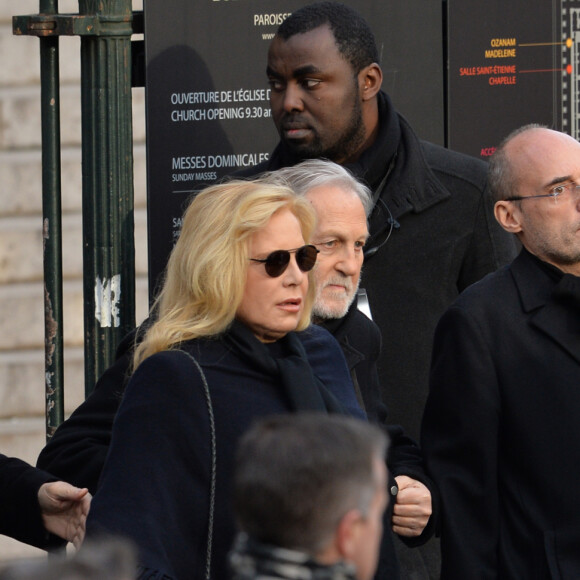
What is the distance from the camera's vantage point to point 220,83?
4934 mm

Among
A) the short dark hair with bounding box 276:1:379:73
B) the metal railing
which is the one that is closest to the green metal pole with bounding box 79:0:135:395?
the metal railing

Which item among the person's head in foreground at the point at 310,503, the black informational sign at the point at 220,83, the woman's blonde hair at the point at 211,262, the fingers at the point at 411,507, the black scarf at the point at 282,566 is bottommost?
the fingers at the point at 411,507

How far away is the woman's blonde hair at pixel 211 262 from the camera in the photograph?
10.8 feet

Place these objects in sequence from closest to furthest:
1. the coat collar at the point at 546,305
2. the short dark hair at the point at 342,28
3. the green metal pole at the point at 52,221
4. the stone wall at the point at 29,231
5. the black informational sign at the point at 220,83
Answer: the coat collar at the point at 546,305, the green metal pole at the point at 52,221, the short dark hair at the point at 342,28, the black informational sign at the point at 220,83, the stone wall at the point at 29,231

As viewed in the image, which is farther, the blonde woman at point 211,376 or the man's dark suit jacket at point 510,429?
the man's dark suit jacket at point 510,429

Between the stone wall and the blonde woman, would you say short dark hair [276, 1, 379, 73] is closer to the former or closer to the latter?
the blonde woman

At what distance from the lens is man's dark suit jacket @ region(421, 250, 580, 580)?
12.3 ft

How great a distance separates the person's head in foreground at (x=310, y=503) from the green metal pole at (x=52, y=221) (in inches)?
96.6

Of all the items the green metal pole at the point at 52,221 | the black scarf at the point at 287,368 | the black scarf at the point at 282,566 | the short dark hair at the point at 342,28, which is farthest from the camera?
the short dark hair at the point at 342,28

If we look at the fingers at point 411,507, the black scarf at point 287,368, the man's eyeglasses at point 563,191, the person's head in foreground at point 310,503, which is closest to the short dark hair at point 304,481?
the person's head in foreground at point 310,503

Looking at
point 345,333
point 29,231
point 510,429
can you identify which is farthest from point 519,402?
point 29,231

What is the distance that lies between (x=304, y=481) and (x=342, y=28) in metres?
2.91

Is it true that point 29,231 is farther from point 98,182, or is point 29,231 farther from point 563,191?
point 563,191

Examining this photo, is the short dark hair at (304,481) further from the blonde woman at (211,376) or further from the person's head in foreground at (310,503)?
the blonde woman at (211,376)
